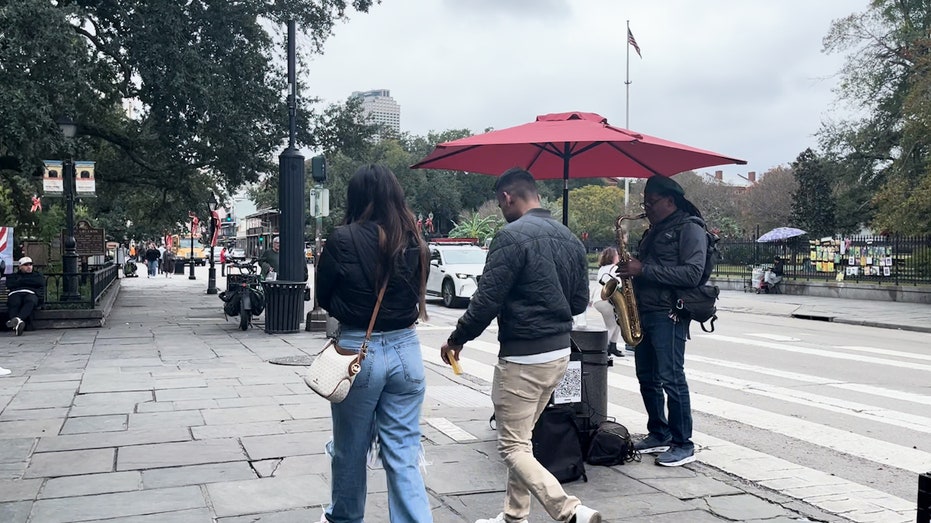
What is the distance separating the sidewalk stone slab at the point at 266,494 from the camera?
450 centimetres

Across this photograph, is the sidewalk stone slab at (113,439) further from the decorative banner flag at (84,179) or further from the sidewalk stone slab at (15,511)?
the decorative banner flag at (84,179)

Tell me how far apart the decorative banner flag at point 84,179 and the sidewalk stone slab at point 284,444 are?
11.6 m

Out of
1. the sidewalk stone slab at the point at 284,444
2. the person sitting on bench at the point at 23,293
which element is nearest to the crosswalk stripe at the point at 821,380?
the sidewalk stone slab at the point at 284,444

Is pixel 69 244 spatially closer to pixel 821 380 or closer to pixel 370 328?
pixel 821 380

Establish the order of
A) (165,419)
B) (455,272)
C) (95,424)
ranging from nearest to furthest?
(95,424) < (165,419) < (455,272)

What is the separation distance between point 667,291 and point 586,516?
6.56 ft

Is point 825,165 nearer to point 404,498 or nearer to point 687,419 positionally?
point 687,419

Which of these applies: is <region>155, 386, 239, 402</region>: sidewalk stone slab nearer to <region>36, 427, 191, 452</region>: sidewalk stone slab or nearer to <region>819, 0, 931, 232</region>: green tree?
<region>36, 427, 191, 452</region>: sidewalk stone slab

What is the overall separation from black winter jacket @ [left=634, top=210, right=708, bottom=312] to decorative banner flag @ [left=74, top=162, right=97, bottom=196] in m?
13.5

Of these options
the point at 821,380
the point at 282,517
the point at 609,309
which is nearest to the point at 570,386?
the point at 282,517

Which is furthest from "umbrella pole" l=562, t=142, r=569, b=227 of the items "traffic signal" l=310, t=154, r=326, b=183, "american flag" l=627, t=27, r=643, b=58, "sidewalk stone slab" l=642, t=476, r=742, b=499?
"american flag" l=627, t=27, r=643, b=58

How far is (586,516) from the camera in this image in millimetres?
3803

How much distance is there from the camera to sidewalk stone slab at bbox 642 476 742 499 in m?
4.88

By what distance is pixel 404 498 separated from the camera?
352 cm
